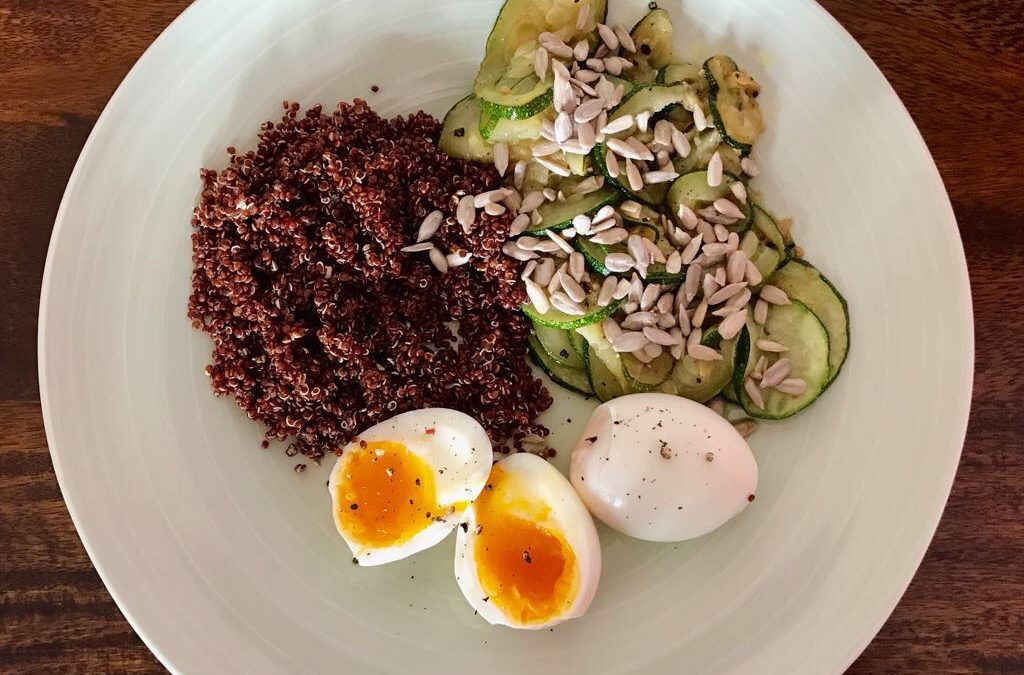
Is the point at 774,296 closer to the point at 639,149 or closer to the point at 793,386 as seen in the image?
the point at 793,386

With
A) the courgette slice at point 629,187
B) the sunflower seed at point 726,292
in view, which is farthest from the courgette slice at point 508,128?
the sunflower seed at point 726,292

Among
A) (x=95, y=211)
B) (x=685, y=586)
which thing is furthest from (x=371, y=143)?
(x=685, y=586)

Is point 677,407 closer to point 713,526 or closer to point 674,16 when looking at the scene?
point 713,526

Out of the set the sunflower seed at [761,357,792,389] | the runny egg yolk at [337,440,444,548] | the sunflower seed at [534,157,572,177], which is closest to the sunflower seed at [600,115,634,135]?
the sunflower seed at [534,157,572,177]

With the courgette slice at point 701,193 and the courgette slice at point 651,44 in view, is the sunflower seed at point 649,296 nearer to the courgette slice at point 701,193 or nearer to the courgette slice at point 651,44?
the courgette slice at point 701,193

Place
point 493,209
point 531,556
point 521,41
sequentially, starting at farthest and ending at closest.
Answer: point 521,41, point 493,209, point 531,556

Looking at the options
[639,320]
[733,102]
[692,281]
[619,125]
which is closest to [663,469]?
[639,320]

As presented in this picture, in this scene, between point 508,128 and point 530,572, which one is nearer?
point 530,572
